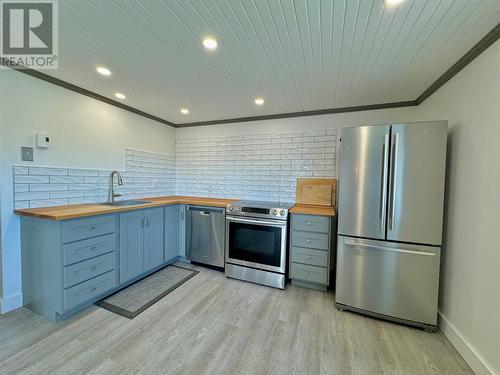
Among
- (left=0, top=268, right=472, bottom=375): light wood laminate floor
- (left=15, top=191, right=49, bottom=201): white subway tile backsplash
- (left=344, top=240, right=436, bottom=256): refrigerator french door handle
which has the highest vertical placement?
(left=15, top=191, right=49, bottom=201): white subway tile backsplash

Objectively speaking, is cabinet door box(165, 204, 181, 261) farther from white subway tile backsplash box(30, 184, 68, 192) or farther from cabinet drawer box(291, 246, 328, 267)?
cabinet drawer box(291, 246, 328, 267)

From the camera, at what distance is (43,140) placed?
208 cm

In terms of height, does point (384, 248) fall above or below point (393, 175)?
below

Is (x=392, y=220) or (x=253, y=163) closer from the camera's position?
(x=392, y=220)

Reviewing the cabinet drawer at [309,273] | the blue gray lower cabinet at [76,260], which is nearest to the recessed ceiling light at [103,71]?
the blue gray lower cabinet at [76,260]

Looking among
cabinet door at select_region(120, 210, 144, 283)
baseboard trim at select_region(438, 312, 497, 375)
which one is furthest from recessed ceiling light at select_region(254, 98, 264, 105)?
baseboard trim at select_region(438, 312, 497, 375)

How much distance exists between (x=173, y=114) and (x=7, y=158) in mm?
1935

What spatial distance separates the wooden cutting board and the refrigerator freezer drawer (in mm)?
877

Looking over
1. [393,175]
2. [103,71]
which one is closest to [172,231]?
[103,71]

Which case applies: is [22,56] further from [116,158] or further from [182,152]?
[182,152]

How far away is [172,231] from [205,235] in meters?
0.52

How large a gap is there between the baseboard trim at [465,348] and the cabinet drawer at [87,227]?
3.22 metres

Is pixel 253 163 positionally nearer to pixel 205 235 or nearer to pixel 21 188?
pixel 205 235

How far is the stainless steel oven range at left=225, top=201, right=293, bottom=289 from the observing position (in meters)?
2.49
